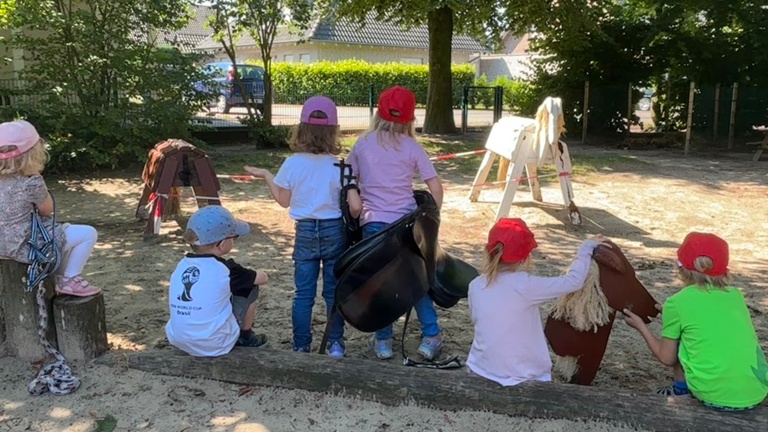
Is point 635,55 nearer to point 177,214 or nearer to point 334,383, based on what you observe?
point 177,214

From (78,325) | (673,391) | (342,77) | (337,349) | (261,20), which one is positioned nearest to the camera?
(673,391)

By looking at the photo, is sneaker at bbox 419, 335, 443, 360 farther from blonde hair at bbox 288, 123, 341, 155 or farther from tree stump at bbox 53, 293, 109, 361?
tree stump at bbox 53, 293, 109, 361

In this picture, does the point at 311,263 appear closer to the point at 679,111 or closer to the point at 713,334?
the point at 713,334

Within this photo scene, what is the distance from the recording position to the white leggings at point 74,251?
11.6 ft

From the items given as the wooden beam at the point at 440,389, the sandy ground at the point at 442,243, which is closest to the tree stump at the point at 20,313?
→ the sandy ground at the point at 442,243

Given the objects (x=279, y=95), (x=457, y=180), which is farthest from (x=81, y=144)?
(x=279, y=95)

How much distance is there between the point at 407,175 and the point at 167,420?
1.78 meters

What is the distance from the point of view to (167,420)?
311 centimetres

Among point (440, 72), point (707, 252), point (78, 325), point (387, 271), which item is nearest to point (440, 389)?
point (387, 271)

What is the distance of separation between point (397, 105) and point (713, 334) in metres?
1.93

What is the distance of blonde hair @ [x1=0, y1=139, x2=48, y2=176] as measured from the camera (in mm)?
3301

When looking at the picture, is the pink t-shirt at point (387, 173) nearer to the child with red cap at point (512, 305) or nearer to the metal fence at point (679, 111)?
the child with red cap at point (512, 305)

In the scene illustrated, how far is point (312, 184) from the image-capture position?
363 cm

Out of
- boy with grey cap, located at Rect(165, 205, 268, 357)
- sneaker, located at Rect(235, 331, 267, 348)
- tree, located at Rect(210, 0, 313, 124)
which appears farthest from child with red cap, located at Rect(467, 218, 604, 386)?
tree, located at Rect(210, 0, 313, 124)
